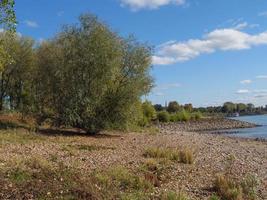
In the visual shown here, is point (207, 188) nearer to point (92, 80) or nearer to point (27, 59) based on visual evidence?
point (92, 80)

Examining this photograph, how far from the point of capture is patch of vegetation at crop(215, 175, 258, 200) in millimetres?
14906

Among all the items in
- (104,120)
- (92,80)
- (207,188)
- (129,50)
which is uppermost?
(129,50)

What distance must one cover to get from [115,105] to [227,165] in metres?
16.6

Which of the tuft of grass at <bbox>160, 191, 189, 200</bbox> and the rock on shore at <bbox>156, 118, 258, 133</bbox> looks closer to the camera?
the tuft of grass at <bbox>160, 191, 189, 200</bbox>

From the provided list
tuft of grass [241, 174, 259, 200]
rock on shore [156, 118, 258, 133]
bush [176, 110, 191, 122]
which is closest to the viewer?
tuft of grass [241, 174, 259, 200]

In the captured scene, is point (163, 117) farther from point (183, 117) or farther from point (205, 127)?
point (205, 127)

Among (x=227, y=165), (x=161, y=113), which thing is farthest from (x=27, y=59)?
(x=161, y=113)

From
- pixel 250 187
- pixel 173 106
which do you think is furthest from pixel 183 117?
pixel 250 187

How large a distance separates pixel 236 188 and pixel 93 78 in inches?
893

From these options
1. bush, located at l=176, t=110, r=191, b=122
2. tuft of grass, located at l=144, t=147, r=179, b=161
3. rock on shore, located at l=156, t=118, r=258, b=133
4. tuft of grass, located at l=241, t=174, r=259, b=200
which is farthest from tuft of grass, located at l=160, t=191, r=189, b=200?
bush, located at l=176, t=110, r=191, b=122

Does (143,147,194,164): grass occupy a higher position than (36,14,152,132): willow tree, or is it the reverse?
(36,14,152,132): willow tree

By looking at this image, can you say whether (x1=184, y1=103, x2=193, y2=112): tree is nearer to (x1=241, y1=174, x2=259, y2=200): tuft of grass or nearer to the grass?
the grass

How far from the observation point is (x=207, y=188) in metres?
16.1

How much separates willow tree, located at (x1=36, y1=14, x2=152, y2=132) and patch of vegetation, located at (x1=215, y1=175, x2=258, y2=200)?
21.2 meters
